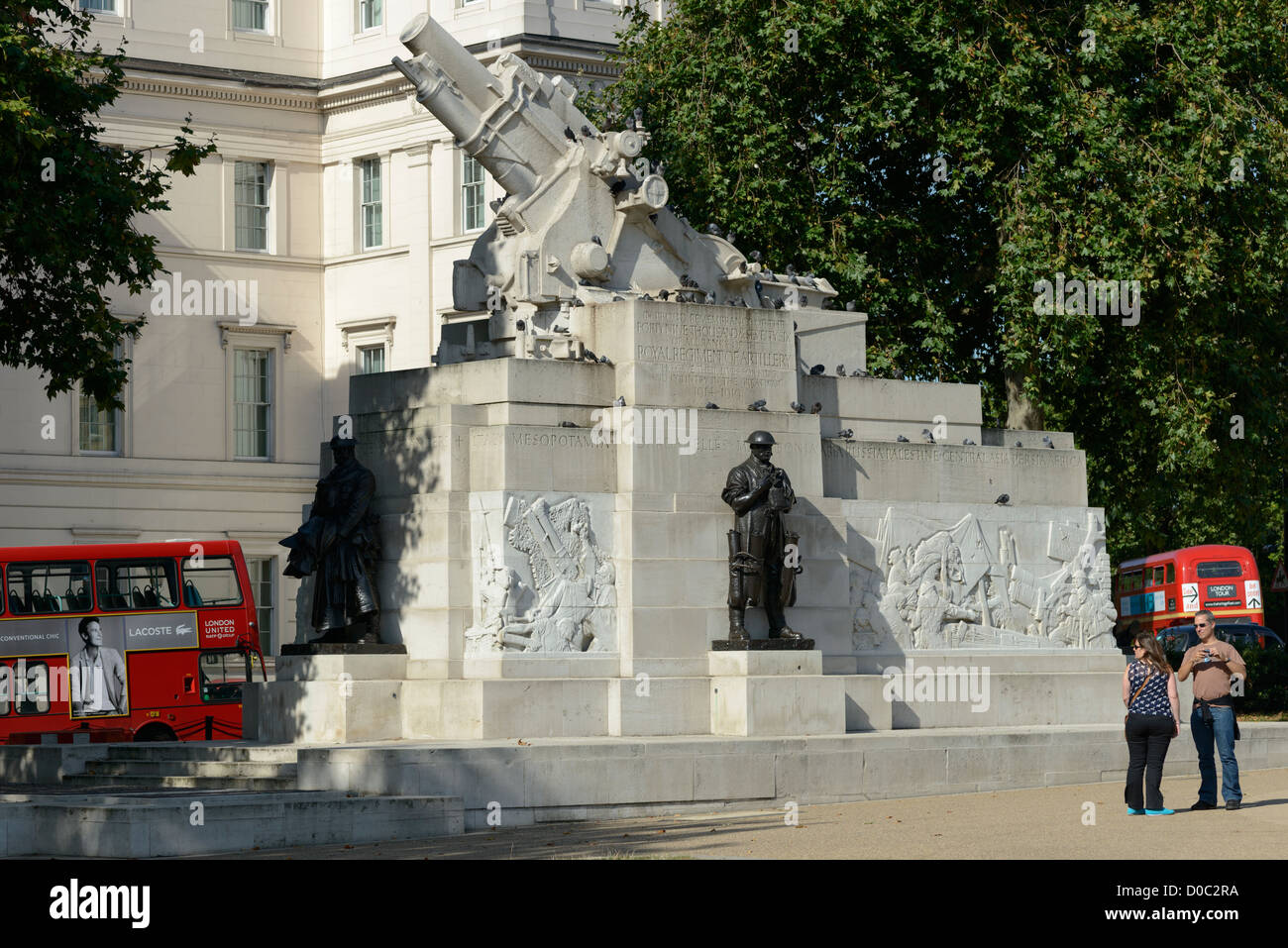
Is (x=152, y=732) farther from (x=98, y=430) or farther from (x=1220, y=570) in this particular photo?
(x=1220, y=570)

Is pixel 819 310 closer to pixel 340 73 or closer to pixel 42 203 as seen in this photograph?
pixel 42 203

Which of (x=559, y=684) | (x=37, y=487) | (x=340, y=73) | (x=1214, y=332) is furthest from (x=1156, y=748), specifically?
(x=340, y=73)

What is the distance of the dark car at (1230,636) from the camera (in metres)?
46.8

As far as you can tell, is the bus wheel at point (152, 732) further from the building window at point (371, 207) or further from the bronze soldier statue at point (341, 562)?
the building window at point (371, 207)

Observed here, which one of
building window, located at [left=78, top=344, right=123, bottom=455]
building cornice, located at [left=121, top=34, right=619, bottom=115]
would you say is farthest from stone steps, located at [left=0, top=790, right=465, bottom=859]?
building window, located at [left=78, top=344, right=123, bottom=455]

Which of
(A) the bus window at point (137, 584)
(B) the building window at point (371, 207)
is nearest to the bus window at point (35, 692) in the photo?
(A) the bus window at point (137, 584)

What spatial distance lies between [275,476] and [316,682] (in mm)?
39370

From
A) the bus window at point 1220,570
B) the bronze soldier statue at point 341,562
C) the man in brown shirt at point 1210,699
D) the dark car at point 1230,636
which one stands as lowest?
the man in brown shirt at point 1210,699

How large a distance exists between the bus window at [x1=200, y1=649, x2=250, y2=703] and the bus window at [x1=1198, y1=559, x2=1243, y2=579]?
3196 centimetres

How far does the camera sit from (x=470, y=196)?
61.8m

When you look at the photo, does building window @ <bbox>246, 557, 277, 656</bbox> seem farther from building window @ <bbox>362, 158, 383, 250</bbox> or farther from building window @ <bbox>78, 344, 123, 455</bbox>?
building window @ <bbox>362, 158, 383, 250</bbox>

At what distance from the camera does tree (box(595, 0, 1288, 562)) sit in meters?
39.0

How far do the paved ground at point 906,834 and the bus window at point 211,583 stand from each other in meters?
19.1

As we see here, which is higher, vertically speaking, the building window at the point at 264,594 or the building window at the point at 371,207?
the building window at the point at 371,207
